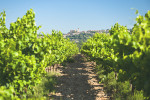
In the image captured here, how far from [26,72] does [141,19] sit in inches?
188

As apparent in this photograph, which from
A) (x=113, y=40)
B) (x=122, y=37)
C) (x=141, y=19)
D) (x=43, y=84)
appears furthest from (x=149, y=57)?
(x=43, y=84)

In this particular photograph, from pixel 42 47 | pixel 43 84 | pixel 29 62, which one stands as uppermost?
pixel 42 47

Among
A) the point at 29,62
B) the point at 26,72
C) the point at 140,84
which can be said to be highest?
the point at 29,62

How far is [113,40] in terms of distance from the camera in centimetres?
440

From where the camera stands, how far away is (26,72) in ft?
17.3

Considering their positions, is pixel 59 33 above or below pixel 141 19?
above

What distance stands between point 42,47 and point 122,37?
3.62m

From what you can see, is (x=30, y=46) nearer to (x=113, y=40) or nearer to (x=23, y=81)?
(x=23, y=81)

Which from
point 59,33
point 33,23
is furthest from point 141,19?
point 59,33

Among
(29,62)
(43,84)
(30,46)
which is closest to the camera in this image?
(29,62)

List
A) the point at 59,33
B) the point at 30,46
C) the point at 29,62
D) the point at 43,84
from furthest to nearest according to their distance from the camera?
the point at 59,33
the point at 43,84
the point at 30,46
the point at 29,62

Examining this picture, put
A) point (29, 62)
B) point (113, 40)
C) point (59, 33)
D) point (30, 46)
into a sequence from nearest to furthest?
point (113, 40), point (29, 62), point (30, 46), point (59, 33)

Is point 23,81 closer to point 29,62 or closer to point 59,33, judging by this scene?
point 29,62

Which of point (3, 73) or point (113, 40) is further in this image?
point (3, 73)
